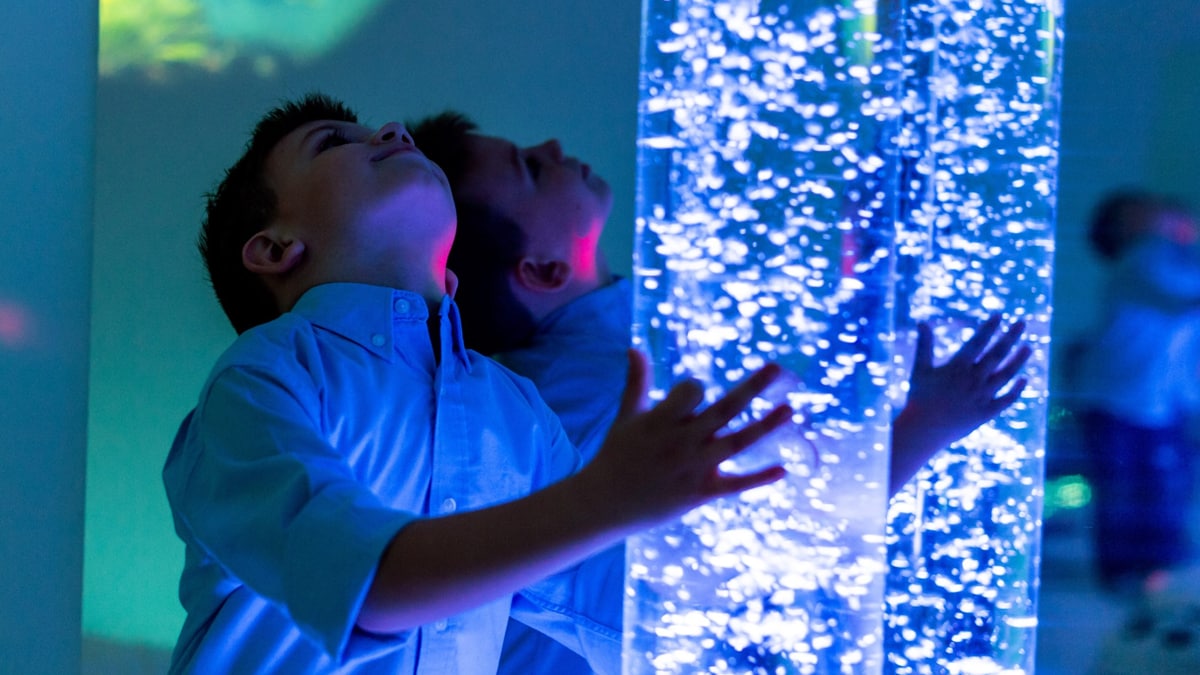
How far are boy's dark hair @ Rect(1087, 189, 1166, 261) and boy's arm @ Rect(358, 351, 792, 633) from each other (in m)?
0.81

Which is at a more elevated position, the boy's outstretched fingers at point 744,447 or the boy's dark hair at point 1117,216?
the boy's dark hair at point 1117,216

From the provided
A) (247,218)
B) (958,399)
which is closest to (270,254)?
(247,218)

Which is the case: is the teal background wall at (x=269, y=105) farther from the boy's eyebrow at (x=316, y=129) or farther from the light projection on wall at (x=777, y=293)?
the light projection on wall at (x=777, y=293)

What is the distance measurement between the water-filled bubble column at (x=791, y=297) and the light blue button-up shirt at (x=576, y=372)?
391 mm

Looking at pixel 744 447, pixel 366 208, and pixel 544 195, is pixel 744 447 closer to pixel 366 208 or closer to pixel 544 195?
pixel 366 208

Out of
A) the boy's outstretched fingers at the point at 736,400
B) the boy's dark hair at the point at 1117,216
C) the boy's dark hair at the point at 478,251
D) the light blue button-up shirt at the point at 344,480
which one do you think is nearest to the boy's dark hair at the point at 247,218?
the light blue button-up shirt at the point at 344,480

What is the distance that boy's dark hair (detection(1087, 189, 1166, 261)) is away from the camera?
1073 millimetres

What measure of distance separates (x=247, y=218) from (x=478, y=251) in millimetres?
322

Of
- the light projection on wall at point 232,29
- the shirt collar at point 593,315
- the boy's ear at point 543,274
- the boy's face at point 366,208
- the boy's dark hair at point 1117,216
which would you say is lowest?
the shirt collar at point 593,315

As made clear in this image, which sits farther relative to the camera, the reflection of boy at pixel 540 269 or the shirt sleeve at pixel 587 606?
the reflection of boy at pixel 540 269

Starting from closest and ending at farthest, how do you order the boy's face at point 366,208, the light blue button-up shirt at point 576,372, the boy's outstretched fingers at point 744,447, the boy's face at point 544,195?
the boy's outstretched fingers at point 744,447 < the boy's face at point 366,208 < the light blue button-up shirt at point 576,372 < the boy's face at point 544,195

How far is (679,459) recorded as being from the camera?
16.9 inches

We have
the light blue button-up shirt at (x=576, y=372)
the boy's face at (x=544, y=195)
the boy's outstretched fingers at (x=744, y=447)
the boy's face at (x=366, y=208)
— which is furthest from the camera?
the boy's face at (x=544, y=195)

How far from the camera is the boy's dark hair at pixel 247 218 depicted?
74 cm
